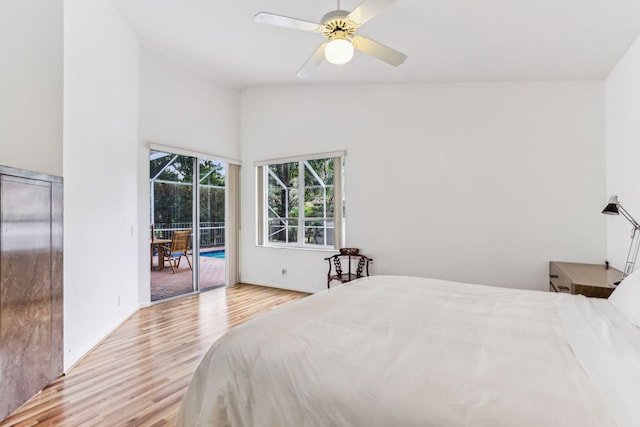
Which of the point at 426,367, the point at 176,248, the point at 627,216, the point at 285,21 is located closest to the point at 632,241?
the point at 627,216

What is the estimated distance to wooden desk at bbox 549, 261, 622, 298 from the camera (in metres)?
2.28

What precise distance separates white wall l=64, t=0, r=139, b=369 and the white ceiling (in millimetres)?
485

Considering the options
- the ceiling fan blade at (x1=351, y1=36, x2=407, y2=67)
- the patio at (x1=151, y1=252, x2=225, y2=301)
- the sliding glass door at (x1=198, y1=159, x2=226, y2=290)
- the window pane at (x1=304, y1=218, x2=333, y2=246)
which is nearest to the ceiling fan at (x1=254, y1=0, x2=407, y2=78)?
the ceiling fan blade at (x1=351, y1=36, x2=407, y2=67)

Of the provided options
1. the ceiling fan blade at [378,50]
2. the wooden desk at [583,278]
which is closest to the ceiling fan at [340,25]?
the ceiling fan blade at [378,50]

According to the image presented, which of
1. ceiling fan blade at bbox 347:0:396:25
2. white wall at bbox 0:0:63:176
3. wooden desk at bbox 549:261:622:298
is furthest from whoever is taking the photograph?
wooden desk at bbox 549:261:622:298

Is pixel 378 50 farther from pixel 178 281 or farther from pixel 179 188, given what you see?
pixel 178 281

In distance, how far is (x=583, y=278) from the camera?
2.55m

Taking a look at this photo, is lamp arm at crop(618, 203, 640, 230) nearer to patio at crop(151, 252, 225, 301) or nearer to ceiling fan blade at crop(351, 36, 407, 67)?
ceiling fan blade at crop(351, 36, 407, 67)

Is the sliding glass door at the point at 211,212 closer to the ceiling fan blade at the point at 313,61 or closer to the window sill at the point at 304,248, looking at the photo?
the window sill at the point at 304,248

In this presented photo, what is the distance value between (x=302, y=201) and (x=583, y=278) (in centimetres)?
348

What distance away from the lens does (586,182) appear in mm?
3287

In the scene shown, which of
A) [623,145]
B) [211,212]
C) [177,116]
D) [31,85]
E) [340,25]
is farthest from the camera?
[211,212]

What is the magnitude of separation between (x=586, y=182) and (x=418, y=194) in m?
1.66

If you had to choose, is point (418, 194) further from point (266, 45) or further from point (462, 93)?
point (266, 45)
